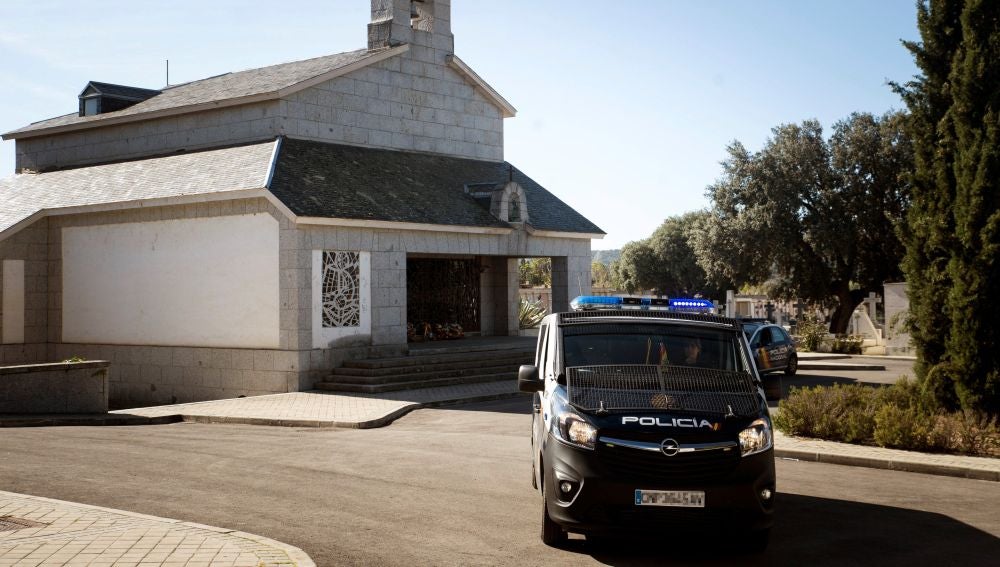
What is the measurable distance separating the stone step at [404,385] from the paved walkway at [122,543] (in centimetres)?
1372

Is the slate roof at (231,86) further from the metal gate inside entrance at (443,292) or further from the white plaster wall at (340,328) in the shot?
the metal gate inside entrance at (443,292)

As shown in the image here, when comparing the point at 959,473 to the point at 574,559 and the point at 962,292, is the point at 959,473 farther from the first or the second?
the point at 574,559

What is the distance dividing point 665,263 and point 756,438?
80.9 meters

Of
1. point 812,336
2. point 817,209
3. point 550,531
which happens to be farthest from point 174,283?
point 817,209

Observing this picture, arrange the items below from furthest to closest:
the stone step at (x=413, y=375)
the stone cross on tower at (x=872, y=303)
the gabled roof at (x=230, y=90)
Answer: the stone cross on tower at (x=872, y=303)
the gabled roof at (x=230, y=90)
the stone step at (x=413, y=375)

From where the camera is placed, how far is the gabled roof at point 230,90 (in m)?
28.3

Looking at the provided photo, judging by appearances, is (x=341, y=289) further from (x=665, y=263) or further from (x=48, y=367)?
(x=665, y=263)

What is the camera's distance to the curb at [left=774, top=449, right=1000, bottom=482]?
11.6m

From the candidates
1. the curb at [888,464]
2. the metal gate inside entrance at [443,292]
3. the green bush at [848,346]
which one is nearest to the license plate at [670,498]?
the curb at [888,464]

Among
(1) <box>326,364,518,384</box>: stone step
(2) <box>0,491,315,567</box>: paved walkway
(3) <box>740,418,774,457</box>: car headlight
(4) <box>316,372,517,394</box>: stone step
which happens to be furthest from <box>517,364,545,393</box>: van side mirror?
(1) <box>326,364,518,384</box>: stone step

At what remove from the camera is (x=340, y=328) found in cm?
2416

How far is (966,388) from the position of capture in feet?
43.7

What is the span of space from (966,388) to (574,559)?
802 centimetres

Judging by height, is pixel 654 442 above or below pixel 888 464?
above
